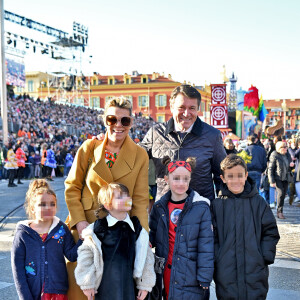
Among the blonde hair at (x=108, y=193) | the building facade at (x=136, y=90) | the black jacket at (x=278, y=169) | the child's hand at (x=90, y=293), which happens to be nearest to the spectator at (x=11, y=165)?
the black jacket at (x=278, y=169)

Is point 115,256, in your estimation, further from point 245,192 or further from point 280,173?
point 280,173

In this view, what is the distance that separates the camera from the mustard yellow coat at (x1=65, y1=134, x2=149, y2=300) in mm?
2906

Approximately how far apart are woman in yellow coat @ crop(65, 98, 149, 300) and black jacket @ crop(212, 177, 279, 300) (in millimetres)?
596

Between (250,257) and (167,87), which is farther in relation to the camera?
(167,87)

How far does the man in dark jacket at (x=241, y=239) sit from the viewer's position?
2.91m

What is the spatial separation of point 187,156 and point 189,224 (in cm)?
60

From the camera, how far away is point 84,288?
261 cm

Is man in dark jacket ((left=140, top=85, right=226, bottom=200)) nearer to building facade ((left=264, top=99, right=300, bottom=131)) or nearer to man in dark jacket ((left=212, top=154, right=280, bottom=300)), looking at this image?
man in dark jacket ((left=212, top=154, right=280, bottom=300))

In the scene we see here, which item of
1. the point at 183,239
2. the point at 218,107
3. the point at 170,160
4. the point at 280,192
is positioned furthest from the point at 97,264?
the point at 218,107

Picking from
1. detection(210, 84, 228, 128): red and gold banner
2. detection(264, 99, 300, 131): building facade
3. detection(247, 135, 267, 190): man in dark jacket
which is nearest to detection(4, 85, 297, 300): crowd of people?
detection(247, 135, 267, 190): man in dark jacket

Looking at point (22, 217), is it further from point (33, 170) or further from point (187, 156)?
point (33, 170)

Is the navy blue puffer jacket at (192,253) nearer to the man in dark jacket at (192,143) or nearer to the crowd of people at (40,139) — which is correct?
the man in dark jacket at (192,143)

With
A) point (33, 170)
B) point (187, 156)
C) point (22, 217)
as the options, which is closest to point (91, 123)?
point (33, 170)

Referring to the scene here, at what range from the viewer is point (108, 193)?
108 inches
